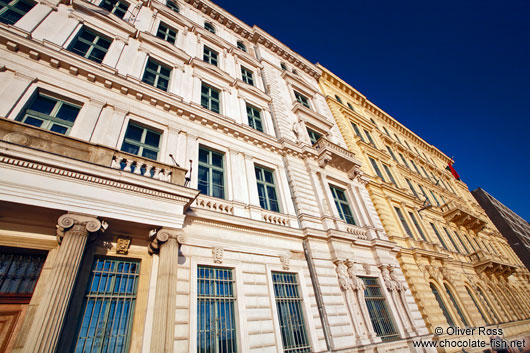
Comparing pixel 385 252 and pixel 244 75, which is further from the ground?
pixel 244 75

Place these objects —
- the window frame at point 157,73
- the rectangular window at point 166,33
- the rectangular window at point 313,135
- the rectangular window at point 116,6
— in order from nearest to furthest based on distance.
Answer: the window frame at point 157,73 → the rectangular window at point 116,6 → the rectangular window at point 166,33 → the rectangular window at point 313,135

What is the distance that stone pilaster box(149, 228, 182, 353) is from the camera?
5.32m

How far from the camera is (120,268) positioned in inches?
252

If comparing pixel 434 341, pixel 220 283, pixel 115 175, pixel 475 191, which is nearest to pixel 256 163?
pixel 220 283

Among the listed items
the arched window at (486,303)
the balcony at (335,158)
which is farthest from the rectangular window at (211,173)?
the arched window at (486,303)

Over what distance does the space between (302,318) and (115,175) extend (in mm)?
7746

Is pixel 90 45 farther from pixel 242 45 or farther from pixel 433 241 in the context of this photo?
pixel 433 241

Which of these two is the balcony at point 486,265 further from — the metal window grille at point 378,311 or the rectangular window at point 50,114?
the rectangular window at point 50,114

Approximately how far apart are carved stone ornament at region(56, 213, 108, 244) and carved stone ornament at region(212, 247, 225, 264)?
3361mm

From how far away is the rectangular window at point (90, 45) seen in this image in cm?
954

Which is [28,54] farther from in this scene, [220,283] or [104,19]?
[220,283]

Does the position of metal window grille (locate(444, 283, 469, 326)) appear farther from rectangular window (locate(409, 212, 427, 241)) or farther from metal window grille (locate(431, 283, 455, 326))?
rectangular window (locate(409, 212, 427, 241))

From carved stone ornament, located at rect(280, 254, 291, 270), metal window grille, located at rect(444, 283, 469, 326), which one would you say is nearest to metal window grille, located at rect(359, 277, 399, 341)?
carved stone ornament, located at rect(280, 254, 291, 270)

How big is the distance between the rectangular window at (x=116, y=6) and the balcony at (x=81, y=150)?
976 centimetres
